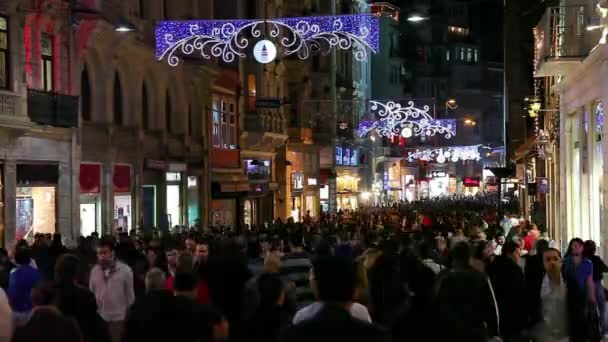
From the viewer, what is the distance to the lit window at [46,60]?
83.4 ft

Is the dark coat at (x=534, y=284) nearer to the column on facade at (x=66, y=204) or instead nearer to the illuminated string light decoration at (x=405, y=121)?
the column on facade at (x=66, y=204)

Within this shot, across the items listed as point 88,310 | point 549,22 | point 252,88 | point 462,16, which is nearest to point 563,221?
point 549,22

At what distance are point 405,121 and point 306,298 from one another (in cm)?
2728

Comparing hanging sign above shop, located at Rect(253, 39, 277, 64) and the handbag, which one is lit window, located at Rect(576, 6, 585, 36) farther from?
the handbag

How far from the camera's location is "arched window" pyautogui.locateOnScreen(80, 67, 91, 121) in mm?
28689

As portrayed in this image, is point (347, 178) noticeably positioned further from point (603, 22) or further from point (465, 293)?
point (465, 293)

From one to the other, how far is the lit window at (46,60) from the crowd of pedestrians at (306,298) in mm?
9857

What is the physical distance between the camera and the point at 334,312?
5180mm

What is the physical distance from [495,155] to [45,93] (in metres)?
98.6

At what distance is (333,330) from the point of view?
198 inches

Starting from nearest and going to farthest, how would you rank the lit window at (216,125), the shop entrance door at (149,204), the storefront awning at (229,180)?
the shop entrance door at (149,204) → the storefront awning at (229,180) → the lit window at (216,125)

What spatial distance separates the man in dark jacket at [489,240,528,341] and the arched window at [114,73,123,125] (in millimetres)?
20857

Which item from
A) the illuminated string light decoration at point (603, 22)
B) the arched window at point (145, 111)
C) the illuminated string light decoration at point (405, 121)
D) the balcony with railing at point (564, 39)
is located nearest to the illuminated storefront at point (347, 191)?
the illuminated string light decoration at point (405, 121)

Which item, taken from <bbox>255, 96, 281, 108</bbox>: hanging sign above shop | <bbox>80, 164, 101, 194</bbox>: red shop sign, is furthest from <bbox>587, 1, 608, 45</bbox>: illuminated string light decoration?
<bbox>255, 96, 281, 108</bbox>: hanging sign above shop
